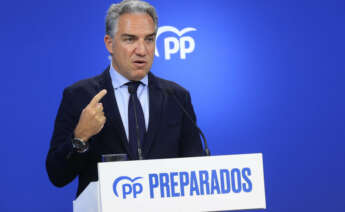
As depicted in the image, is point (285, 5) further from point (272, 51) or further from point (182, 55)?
point (182, 55)

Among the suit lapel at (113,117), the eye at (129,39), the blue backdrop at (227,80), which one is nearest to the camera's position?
the suit lapel at (113,117)

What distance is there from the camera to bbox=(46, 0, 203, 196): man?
5.56ft

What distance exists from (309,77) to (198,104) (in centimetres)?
72

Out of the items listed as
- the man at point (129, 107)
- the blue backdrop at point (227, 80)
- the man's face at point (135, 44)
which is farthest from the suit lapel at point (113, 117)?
the blue backdrop at point (227, 80)

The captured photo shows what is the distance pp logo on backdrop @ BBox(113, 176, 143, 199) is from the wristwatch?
32cm

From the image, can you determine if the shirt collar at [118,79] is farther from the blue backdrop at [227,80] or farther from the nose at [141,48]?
the blue backdrop at [227,80]

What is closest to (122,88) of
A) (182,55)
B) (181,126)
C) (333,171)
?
(181,126)

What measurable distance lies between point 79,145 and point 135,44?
0.53 meters

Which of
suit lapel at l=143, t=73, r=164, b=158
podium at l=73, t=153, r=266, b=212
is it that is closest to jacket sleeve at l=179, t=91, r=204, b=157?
suit lapel at l=143, t=73, r=164, b=158

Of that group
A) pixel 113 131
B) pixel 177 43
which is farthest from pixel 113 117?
pixel 177 43

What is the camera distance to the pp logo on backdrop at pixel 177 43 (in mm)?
2834

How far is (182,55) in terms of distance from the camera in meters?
2.87

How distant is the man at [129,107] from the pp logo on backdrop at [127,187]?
0.53 metres

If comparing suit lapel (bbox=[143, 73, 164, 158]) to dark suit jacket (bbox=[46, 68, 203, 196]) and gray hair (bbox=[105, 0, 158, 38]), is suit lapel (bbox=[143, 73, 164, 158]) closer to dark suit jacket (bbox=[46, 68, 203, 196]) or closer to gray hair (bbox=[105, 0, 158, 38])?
dark suit jacket (bbox=[46, 68, 203, 196])
